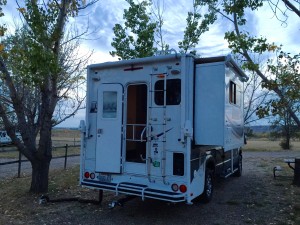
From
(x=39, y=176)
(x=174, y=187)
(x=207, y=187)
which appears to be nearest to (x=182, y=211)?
(x=207, y=187)

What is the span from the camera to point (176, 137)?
258 inches

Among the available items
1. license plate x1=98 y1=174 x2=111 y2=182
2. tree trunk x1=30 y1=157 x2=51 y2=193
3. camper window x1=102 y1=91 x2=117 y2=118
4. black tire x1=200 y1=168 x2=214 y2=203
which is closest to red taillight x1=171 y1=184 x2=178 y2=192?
black tire x1=200 y1=168 x2=214 y2=203

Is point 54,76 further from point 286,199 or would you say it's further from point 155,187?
point 286,199

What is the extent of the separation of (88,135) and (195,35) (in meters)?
8.31

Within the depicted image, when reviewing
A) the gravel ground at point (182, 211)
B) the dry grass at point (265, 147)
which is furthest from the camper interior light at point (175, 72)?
the dry grass at point (265, 147)

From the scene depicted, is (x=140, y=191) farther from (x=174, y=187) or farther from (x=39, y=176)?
(x=39, y=176)

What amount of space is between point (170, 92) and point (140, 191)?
1992 millimetres

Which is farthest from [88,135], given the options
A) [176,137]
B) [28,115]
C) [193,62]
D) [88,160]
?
[28,115]

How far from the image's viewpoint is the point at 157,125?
22.3 ft

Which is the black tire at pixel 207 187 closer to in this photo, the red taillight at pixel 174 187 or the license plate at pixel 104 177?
the red taillight at pixel 174 187

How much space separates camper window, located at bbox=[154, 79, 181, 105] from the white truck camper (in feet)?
0.06

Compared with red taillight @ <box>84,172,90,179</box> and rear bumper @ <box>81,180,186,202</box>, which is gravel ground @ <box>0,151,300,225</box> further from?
red taillight @ <box>84,172,90,179</box>

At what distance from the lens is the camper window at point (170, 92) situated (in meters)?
6.69

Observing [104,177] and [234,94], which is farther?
[234,94]
